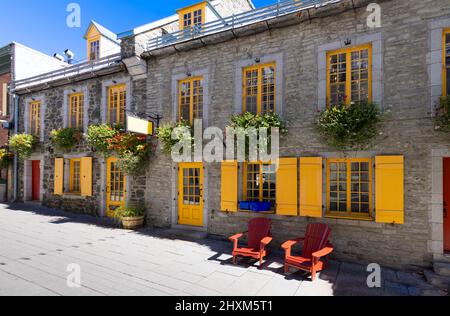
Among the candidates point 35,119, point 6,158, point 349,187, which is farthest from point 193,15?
point 6,158

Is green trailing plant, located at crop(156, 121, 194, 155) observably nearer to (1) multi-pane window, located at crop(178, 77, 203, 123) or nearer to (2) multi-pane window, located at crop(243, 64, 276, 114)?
(1) multi-pane window, located at crop(178, 77, 203, 123)

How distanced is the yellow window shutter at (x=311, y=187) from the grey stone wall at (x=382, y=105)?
0.80 ft

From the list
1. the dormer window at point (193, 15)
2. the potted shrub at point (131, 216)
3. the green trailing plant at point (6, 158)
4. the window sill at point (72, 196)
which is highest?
the dormer window at point (193, 15)

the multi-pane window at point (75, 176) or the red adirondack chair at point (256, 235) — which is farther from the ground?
the multi-pane window at point (75, 176)

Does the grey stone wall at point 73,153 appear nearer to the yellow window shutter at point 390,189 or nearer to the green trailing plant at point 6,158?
Answer: the green trailing plant at point 6,158

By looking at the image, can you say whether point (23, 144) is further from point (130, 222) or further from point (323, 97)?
point (323, 97)

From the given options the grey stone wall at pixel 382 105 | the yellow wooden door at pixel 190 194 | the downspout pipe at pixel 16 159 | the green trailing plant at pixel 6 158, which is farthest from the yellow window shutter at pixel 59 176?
the grey stone wall at pixel 382 105

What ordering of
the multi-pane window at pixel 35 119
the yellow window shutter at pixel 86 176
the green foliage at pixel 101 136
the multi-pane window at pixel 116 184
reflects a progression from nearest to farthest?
1. the green foliage at pixel 101 136
2. the multi-pane window at pixel 116 184
3. the yellow window shutter at pixel 86 176
4. the multi-pane window at pixel 35 119

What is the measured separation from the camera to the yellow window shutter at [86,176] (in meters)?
10.4

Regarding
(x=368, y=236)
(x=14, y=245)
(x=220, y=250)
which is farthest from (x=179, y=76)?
(x=368, y=236)

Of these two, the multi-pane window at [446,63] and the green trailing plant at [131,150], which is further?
the green trailing plant at [131,150]

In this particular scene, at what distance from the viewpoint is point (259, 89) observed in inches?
290

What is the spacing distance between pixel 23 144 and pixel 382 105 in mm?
14529
